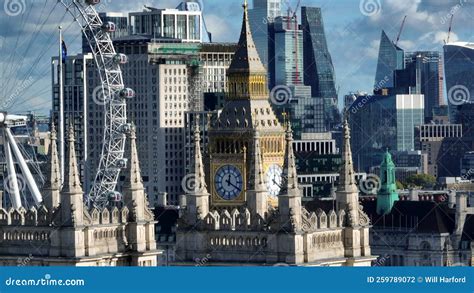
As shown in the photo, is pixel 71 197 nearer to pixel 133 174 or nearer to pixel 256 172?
pixel 133 174

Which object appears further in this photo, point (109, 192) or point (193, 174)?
point (109, 192)

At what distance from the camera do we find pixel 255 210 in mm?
107250

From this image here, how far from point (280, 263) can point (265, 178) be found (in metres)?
4.99

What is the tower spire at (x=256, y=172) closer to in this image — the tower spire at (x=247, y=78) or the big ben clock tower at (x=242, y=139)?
the big ben clock tower at (x=242, y=139)

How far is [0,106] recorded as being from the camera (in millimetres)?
147625

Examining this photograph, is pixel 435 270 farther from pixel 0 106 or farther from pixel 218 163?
pixel 0 106

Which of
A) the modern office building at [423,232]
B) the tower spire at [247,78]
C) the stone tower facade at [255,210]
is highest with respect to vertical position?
the tower spire at [247,78]

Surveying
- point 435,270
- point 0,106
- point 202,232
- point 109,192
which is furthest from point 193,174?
point 109,192

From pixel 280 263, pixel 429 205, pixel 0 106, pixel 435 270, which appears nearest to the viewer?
pixel 435 270

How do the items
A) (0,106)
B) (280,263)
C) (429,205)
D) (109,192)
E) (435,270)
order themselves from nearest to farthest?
(435,270) → (280,263) → (0,106) → (109,192) → (429,205)

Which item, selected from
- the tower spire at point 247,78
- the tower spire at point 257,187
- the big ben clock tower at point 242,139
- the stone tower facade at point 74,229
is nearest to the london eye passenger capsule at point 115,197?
the stone tower facade at point 74,229

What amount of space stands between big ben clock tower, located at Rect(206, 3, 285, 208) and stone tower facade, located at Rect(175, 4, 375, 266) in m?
0.04

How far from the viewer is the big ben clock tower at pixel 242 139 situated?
110125mm

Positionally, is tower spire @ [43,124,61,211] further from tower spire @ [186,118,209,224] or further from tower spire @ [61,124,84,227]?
tower spire @ [186,118,209,224]
